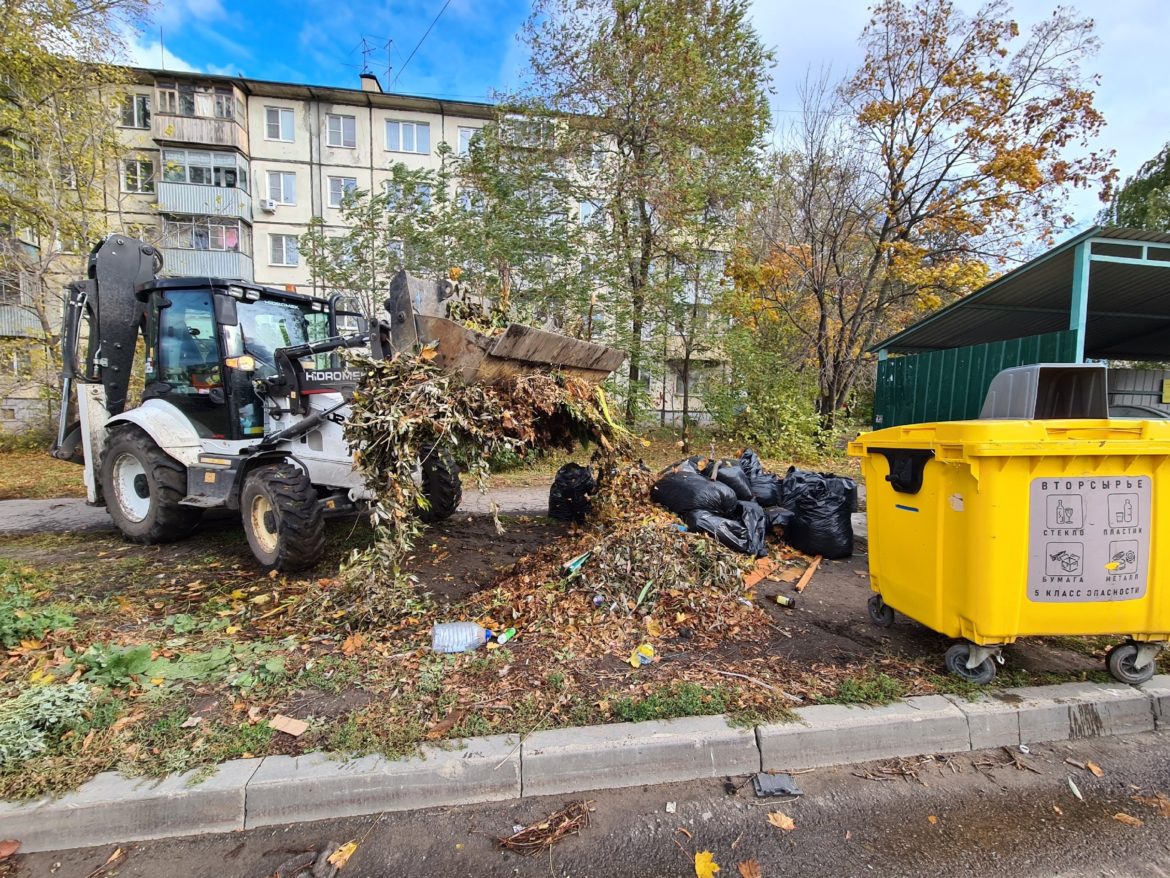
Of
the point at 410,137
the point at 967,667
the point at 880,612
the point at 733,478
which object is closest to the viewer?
the point at 967,667

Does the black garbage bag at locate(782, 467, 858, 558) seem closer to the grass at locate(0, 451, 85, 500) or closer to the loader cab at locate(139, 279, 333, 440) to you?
the loader cab at locate(139, 279, 333, 440)

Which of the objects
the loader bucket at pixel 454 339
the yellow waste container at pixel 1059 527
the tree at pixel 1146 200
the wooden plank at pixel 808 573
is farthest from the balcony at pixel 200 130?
the tree at pixel 1146 200

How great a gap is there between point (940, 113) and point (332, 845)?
52.5 ft

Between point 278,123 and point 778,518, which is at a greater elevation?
point 278,123

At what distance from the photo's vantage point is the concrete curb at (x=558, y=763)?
2.17 meters

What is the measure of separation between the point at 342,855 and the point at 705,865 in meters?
1.33

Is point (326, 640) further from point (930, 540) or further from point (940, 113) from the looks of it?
point (940, 113)

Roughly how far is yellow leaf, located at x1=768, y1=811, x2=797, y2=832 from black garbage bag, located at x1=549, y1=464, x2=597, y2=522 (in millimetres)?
4099

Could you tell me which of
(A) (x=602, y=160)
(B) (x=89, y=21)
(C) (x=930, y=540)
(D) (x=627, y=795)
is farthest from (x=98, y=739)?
(B) (x=89, y=21)

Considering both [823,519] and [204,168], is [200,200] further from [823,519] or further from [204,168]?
[823,519]

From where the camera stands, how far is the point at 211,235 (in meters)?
21.3

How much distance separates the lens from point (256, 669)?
312 cm

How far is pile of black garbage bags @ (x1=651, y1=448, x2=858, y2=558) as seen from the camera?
4.87 metres

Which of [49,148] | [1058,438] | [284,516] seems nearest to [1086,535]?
[1058,438]
